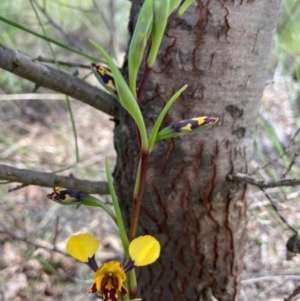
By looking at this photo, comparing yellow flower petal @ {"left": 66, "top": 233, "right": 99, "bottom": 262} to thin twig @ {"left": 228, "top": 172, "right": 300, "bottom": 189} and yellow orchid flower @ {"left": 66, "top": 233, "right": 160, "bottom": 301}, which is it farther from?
thin twig @ {"left": 228, "top": 172, "right": 300, "bottom": 189}

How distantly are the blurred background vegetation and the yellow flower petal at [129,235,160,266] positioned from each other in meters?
0.32

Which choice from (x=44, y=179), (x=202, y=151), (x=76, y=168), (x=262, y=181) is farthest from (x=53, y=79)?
(x=76, y=168)

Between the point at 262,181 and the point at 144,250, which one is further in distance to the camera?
the point at 262,181

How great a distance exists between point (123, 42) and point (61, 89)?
Result: 256cm

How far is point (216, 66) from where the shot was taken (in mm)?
767

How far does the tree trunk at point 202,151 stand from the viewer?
75cm

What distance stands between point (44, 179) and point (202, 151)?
281 millimetres

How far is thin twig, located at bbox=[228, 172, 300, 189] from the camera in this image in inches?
26.2

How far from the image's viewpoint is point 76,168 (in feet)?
6.36

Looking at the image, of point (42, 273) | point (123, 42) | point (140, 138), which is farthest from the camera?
point (123, 42)

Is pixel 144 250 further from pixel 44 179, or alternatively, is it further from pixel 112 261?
pixel 44 179

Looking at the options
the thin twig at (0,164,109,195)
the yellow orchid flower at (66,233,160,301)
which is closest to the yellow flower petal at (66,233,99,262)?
the yellow orchid flower at (66,233,160,301)

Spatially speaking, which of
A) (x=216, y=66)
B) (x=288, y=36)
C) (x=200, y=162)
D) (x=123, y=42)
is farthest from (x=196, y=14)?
(x=123, y=42)

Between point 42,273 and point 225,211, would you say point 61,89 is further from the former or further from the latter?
point 42,273
